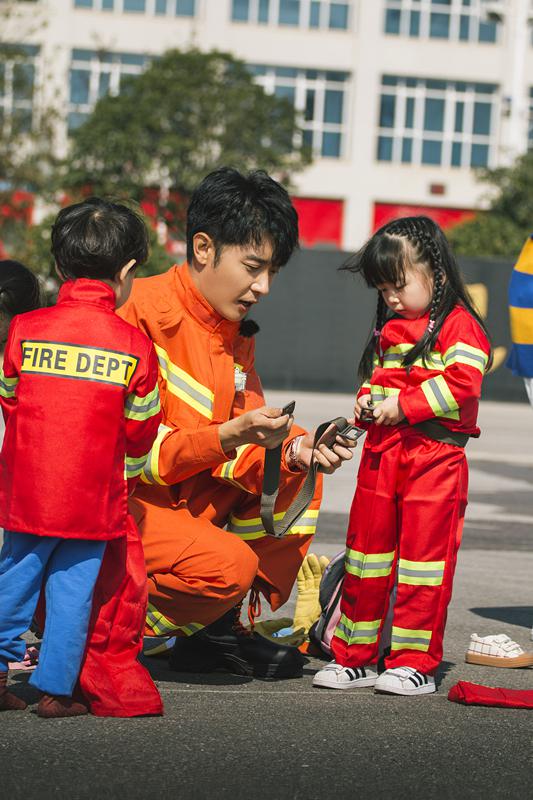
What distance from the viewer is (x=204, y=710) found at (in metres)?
4.17

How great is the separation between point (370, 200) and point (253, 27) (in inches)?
Result: 250

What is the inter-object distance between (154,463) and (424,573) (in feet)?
3.05

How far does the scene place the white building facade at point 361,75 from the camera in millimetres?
43469

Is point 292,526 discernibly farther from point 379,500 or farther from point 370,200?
point 370,200

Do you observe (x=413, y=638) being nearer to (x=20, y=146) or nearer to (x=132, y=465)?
(x=132, y=465)

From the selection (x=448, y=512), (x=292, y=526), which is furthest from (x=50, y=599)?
(x=448, y=512)

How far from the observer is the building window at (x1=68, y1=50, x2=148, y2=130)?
4266 cm

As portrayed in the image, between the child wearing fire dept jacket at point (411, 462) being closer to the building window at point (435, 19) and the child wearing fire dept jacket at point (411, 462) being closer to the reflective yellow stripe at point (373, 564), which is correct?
the reflective yellow stripe at point (373, 564)

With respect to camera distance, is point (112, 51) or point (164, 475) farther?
point (112, 51)

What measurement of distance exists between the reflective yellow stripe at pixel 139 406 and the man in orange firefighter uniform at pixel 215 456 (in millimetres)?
371

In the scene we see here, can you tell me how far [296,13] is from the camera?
4394 centimetres

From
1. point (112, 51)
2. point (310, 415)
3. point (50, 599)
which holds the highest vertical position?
point (112, 51)

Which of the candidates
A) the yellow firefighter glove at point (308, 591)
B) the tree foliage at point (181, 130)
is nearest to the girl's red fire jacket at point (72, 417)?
the yellow firefighter glove at point (308, 591)

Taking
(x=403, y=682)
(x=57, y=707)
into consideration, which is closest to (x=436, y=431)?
(x=403, y=682)
